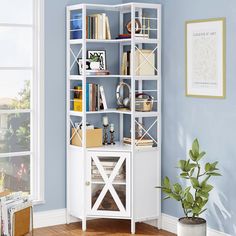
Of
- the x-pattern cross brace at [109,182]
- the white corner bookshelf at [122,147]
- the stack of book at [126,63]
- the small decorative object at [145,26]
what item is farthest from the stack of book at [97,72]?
the x-pattern cross brace at [109,182]

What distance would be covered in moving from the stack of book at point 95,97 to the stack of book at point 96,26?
447 millimetres

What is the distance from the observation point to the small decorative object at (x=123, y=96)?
5.67 meters

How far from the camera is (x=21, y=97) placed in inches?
217

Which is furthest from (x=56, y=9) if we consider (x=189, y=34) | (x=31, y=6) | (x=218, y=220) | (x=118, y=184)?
(x=218, y=220)

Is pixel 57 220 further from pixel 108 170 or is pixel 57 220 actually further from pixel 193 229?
pixel 193 229

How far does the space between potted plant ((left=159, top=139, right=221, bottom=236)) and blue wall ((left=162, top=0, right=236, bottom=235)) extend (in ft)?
0.40

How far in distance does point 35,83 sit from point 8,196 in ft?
3.74

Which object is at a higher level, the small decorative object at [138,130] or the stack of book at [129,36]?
the stack of book at [129,36]

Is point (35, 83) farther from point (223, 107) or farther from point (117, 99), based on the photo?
point (223, 107)

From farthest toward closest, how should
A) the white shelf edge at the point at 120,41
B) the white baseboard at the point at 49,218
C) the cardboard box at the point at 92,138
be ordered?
the white baseboard at the point at 49,218 < the cardboard box at the point at 92,138 < the white shelf edge at the point at 120,41

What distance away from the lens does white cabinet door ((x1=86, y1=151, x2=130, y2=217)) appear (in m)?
5.44

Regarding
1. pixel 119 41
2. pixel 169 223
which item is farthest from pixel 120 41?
pixel 169 223

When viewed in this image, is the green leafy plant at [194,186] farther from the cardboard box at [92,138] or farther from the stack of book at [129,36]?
the stack of book at [129,36]

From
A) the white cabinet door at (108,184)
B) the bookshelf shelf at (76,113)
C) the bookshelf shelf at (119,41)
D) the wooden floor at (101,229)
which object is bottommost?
the wooden floor at (101,229)
